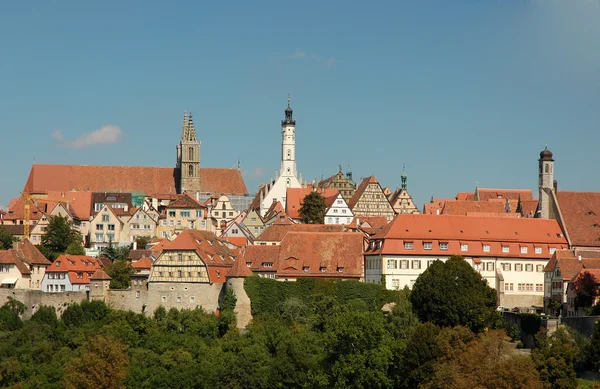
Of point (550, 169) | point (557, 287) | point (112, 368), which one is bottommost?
point (112, 368)

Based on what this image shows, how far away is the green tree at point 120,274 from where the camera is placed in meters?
94.1

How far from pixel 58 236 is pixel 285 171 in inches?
1509

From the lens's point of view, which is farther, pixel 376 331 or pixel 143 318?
pixel 143 318

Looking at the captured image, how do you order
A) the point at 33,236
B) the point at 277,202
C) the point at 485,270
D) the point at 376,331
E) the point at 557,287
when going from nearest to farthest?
1. the point at 376,331
2. the point at 557,287
3. the point at 485,270
4. the point at 33,236
5. the point at 277,202

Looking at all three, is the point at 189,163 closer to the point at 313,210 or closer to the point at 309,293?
the point at 313,210

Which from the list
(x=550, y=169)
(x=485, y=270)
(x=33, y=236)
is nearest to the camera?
(x=485, y=270)

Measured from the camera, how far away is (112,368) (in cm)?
8138

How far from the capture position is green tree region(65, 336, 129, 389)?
80438 millimetres

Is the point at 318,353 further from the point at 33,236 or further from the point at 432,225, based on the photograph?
the point at 33,236

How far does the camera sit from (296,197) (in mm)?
131125

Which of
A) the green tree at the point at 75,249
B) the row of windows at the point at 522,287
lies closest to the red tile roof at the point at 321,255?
the row of windows at the point at 522,287

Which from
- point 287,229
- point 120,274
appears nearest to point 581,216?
point 287,229

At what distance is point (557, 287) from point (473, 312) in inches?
358

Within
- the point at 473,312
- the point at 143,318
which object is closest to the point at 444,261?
the point at 473,312
